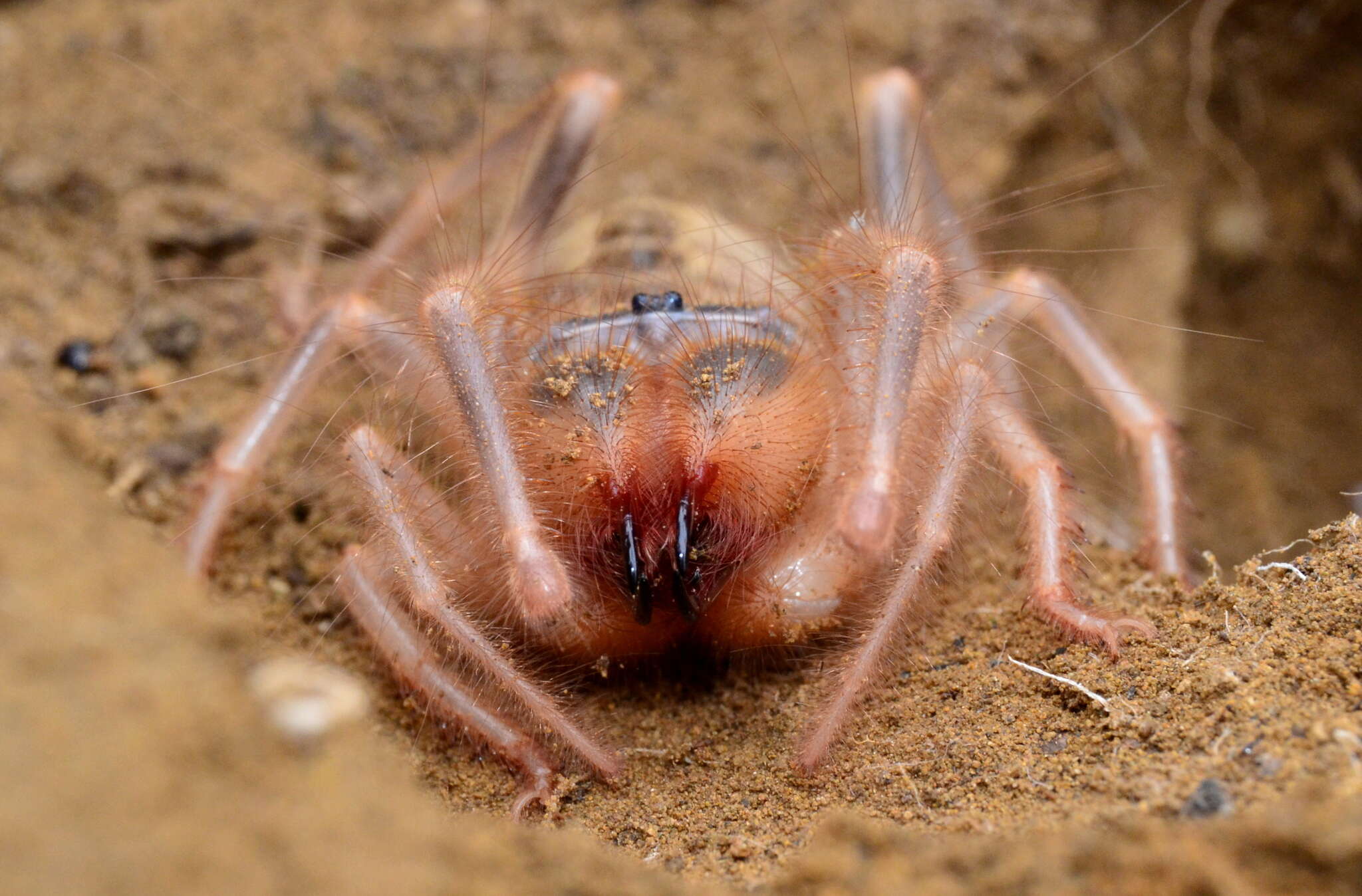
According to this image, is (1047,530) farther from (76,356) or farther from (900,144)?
(76,356)

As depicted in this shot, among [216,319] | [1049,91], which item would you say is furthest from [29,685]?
[1049,91]

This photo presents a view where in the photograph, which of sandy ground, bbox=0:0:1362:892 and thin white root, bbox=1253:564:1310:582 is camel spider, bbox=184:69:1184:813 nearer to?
sandy ground, bbox=0:0:1362:892

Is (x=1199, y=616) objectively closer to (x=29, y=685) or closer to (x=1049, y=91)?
(x=29, y=685)

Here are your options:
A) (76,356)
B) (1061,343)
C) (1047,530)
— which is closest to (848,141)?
(1061,343)

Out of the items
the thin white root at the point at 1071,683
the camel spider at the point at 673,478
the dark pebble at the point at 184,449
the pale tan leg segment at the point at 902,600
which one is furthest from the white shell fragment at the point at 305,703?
the dark pebble at the point at 184,449

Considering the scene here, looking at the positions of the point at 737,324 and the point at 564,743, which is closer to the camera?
the point at 564,743

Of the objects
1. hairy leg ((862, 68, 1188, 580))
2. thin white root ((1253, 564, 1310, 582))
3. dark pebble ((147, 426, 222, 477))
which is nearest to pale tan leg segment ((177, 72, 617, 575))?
dark pebble ((147, 426, 222, 477))
